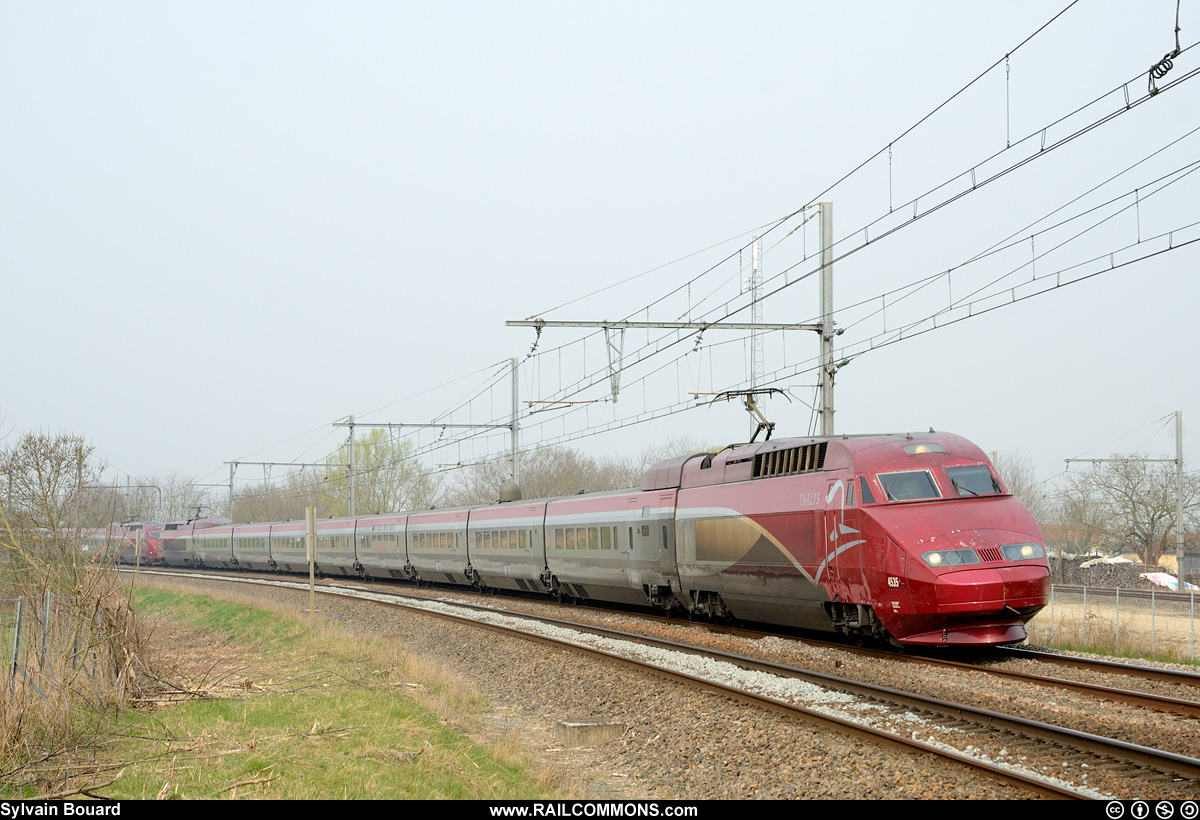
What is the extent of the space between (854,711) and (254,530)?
5447cm

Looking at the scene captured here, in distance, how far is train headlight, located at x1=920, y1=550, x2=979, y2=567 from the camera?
577 inches

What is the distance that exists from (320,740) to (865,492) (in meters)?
9.10

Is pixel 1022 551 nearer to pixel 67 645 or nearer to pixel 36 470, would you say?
pixel 67 645

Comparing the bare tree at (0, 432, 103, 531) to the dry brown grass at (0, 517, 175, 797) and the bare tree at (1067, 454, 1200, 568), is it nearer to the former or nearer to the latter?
the dry brown grass at (0, 517, 175, 797)

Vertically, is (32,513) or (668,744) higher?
(32,513)

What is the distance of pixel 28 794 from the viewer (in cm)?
859

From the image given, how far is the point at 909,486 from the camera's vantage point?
52.5 feet

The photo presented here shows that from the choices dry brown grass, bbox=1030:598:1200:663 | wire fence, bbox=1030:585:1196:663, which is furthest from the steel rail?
dry brown grass, bbox=1030:598:1200:663

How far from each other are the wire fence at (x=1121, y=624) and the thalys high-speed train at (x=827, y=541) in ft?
7.60

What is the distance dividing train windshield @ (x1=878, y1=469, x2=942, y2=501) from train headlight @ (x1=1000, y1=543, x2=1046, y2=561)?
1.36 meters
